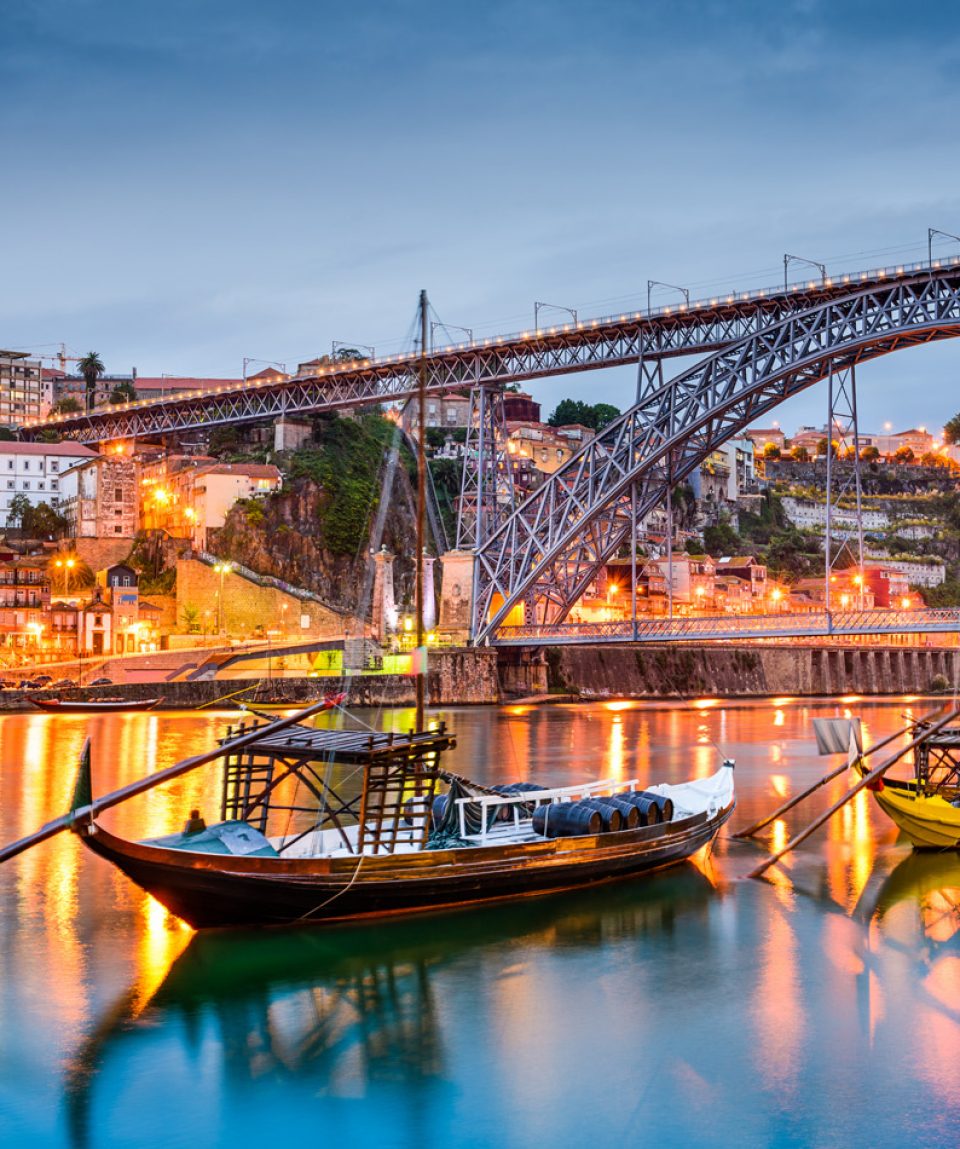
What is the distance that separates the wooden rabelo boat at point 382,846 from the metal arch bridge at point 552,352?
24109 mm

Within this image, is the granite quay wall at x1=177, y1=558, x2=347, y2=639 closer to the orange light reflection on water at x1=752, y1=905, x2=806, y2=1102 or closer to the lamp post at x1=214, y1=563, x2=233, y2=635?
the lamp post at x1=214, y1=563, x2=233, y2=635

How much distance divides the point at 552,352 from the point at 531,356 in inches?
33.1

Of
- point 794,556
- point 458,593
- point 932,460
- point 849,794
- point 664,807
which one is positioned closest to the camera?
point 664,807

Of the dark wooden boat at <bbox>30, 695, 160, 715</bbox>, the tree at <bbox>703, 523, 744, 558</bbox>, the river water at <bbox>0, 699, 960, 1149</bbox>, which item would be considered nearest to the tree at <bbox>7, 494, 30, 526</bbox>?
the dark wooden boat at <bbox>30, 695, 160, 715</bbox>

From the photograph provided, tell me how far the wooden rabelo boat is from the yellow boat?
3.31 metres

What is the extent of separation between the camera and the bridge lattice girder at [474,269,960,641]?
1555 inches

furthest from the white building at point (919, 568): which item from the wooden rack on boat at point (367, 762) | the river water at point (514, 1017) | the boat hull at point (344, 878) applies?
the wooden rack on boat at point (367, 762)

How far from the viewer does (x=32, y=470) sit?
75938 millimetres

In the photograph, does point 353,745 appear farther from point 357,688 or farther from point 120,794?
point 357,688

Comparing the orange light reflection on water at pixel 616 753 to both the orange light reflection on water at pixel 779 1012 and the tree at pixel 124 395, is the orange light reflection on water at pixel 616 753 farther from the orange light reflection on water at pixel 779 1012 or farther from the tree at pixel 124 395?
the tree at pixel 124 395

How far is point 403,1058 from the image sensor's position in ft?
40.9

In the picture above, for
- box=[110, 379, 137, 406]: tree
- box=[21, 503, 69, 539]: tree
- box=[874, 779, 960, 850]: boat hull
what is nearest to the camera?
box=[874, 779, 960, 850]: boat hull

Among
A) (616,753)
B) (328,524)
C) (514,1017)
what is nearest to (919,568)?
(328,524)

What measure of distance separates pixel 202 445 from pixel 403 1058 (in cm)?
6742
